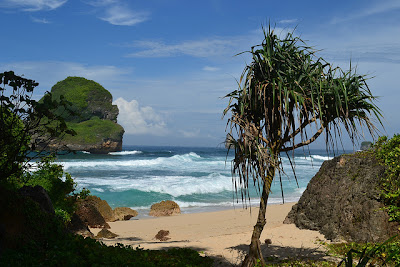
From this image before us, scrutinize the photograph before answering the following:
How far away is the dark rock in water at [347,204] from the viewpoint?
32.7 ft

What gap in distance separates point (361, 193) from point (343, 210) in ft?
2.29

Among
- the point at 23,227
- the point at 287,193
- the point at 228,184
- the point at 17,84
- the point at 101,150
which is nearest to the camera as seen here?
the point at 17,84

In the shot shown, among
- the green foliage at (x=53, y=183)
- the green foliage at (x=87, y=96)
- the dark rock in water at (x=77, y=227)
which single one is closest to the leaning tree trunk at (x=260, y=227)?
the green foliage at (x=53, y=183)

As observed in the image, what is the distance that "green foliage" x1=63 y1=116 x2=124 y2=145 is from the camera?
92062 mm

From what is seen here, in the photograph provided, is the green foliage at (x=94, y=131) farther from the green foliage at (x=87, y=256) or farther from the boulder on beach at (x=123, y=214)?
the green foliage at (x=87, y=256)

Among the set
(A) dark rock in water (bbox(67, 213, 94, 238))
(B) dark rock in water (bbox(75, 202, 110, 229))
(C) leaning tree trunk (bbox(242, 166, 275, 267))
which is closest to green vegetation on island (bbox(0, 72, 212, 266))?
(C) leaning tree trunk (bbox(242, 166, 275, 267))

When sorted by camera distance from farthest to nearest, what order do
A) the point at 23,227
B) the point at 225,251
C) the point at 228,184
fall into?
the point at 228,184
the point at 225,251
the point at 23,227

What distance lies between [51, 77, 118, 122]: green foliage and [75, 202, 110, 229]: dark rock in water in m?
93.0

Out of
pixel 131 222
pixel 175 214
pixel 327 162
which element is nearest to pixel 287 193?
pixel 175 214

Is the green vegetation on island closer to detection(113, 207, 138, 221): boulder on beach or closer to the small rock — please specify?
the small rock

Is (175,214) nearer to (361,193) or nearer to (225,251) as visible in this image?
(225,251)

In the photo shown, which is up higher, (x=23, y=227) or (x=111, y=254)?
(x=23, y=227)

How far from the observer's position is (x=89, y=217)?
1612 cm

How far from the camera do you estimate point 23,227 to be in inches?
295
